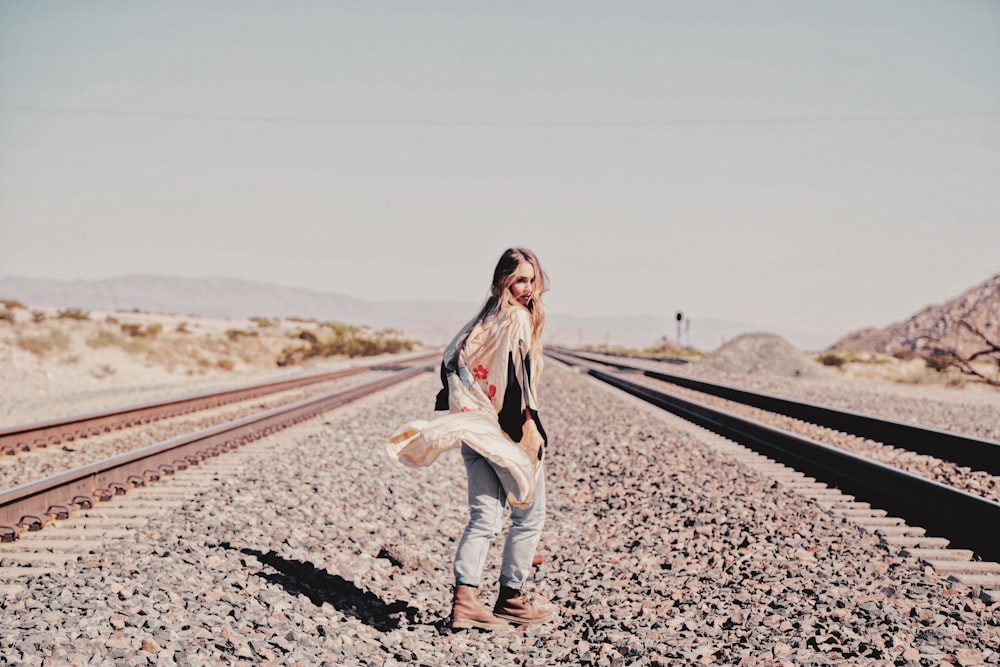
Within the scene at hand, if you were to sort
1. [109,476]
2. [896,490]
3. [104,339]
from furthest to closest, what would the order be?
[104,339]
[109,476]
[896,490]

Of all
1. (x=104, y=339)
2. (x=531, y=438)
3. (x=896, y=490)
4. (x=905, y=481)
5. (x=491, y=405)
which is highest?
(x=491, y=405)

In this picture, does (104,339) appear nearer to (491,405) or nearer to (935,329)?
(491,405)

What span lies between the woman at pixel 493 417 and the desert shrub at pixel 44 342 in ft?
87.0

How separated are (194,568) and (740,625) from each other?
325cm

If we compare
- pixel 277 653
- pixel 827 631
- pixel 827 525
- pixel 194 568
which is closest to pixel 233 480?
pixel 194 568

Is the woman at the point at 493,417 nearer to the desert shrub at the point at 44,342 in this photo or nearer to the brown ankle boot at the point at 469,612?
the brown ankle boot at the point at 469,612

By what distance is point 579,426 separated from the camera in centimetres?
1432

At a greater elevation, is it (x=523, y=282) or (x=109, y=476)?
(x=523, y=282)

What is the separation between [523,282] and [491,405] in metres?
0.66

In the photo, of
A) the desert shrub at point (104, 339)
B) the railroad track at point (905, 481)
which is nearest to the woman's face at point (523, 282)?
the railroad track at point (905, 481)

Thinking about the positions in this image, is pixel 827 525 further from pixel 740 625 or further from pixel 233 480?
pixel 233 480

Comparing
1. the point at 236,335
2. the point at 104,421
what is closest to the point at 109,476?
the point at 104,421

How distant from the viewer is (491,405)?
4.68 m

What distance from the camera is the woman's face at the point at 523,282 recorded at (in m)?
4.62
